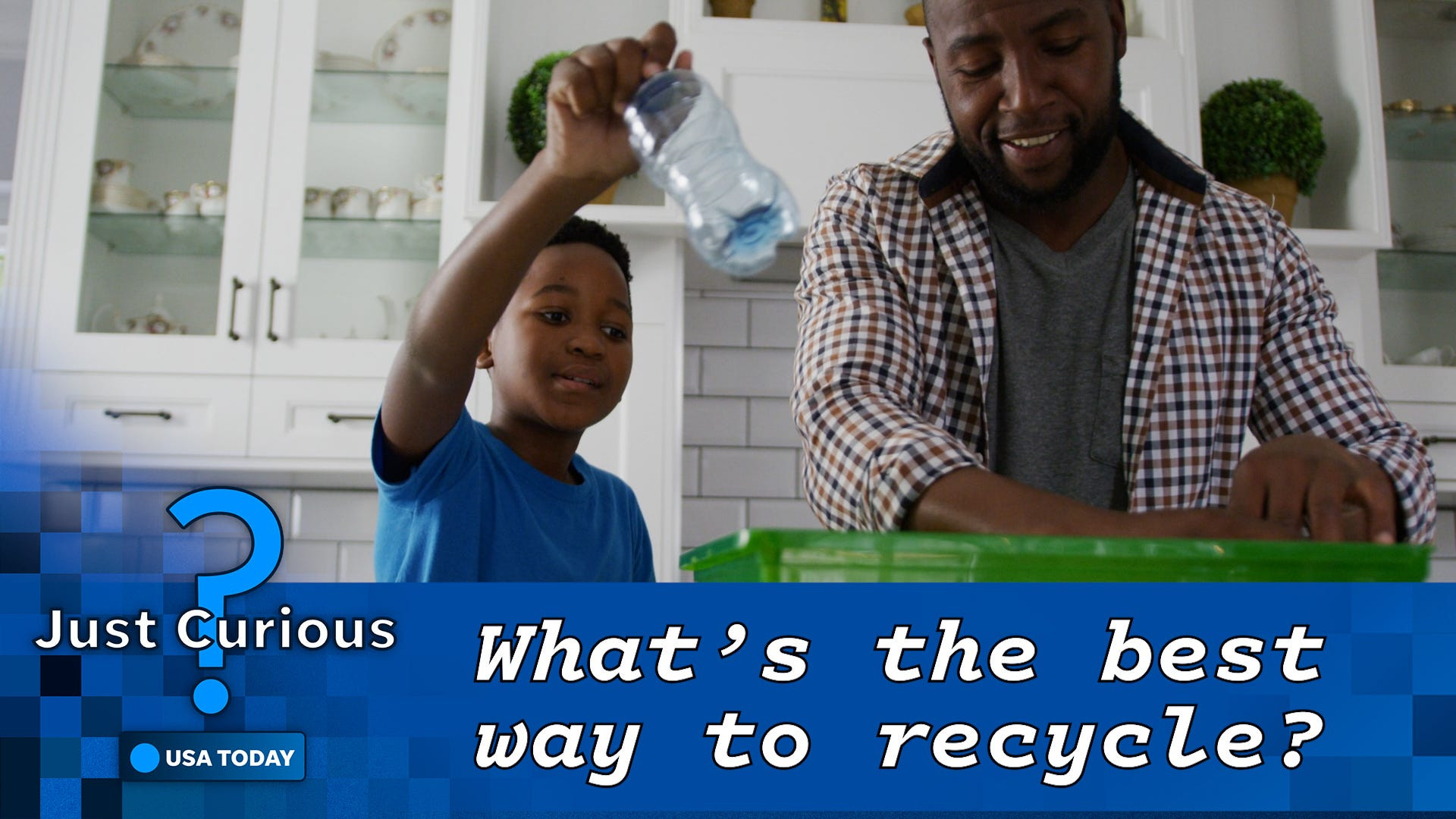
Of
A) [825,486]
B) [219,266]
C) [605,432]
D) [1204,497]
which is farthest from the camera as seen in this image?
[219,266]

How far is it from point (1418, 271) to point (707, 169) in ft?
7.21

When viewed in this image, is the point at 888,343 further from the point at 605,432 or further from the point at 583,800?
the point at 605,432

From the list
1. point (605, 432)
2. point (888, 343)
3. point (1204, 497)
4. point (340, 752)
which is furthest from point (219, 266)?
point (340, 752)

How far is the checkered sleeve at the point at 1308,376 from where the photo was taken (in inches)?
41.6

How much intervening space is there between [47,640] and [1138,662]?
0.44 meters

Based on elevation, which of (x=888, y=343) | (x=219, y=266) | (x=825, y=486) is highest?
(x=219, y=266)

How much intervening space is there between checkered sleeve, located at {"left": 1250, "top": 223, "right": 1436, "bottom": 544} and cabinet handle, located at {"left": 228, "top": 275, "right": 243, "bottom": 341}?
179 centimetres

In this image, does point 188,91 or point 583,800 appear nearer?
point 583,800

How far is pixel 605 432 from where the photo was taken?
2186 mm

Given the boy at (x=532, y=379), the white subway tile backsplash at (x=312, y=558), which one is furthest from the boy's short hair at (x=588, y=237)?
the white subway tile backsplash at (x=312, y=558)

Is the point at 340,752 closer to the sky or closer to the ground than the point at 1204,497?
closer to the ground

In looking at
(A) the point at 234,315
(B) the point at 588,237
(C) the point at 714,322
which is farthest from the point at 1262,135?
(A) the point at 234,315

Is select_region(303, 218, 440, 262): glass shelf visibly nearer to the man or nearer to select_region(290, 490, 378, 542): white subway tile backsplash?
select_region(290, 490, 378, 542): white subway tile backsplash

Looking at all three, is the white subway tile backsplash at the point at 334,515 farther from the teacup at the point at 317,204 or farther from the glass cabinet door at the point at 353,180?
the teacup at the point at 317,204
